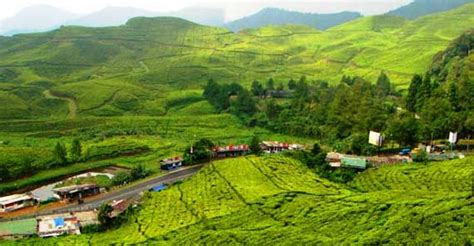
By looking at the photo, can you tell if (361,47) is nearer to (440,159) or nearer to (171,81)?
(171,81)

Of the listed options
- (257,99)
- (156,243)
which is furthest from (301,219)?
(257,99)

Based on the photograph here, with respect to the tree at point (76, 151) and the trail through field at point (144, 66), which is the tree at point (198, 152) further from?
the trail through field at point (144, 66)

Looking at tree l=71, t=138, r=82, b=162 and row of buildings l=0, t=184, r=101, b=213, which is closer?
row of buildings l=0, t=184, r=101, b=213

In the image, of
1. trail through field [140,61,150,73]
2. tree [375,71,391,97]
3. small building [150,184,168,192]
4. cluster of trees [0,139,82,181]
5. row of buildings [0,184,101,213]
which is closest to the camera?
row of buildings [0,184,101,213]

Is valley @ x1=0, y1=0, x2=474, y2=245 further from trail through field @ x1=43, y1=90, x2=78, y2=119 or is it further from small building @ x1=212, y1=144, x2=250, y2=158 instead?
trail through field @ x1=43, y1=90, x2=78, y2=119

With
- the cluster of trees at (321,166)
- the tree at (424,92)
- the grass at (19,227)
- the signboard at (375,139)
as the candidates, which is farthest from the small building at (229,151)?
the tree at (424,92)

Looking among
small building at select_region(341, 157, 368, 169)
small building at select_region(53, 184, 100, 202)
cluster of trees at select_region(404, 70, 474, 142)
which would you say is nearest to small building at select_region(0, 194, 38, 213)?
small building at select_region(53, 184, 100, 202)
